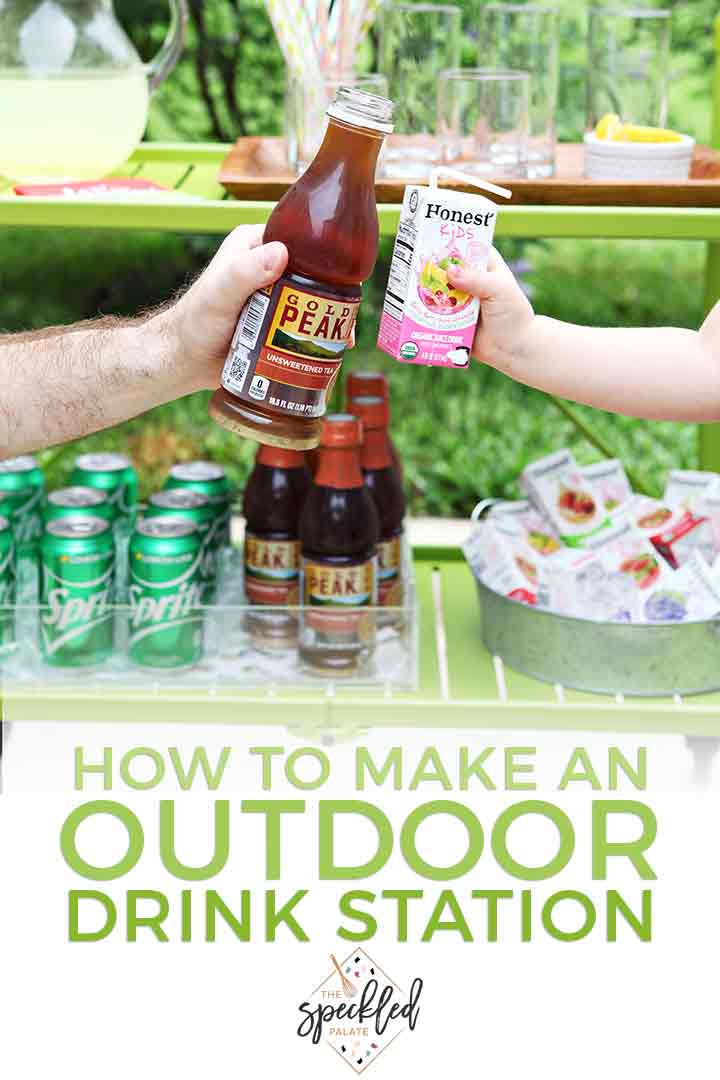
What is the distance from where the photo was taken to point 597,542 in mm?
1956

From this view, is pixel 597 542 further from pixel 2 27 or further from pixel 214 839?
pixel 2 27

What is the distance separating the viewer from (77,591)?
1.83 m

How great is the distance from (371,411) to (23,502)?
1.61ft

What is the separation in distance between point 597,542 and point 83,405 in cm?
83

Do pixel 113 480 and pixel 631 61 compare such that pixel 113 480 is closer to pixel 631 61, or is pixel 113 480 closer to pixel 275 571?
pixel 275 571

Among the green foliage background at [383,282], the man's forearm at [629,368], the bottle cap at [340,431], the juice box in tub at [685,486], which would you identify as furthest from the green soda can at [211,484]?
the green foliage background at [383,282]

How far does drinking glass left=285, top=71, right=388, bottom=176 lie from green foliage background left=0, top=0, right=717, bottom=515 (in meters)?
1.71

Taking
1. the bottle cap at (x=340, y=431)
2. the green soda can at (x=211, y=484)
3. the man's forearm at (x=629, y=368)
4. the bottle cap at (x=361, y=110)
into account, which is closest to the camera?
the bottle cap at (x=361, y=110)

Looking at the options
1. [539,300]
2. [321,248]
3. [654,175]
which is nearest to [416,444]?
[539,300]

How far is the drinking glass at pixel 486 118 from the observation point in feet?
5.39

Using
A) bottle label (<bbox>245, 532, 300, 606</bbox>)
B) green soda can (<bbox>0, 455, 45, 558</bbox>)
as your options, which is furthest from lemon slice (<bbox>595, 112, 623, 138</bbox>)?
green soda can (<bbox>0, 455, 45, 558</bbox>)

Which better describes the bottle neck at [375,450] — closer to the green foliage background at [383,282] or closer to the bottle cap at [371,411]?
the bottle cap at [371,411]

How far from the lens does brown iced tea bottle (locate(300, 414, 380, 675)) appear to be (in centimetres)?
183

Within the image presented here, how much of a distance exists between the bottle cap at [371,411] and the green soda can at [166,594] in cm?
28
